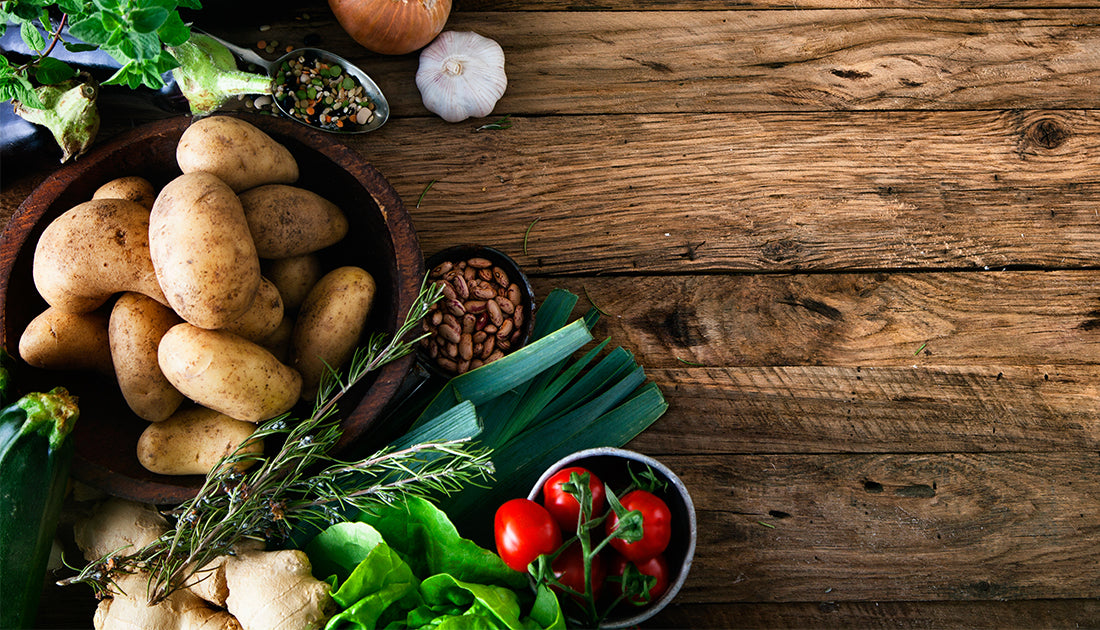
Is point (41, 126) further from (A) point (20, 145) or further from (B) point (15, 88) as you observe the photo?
(B) point (15, 88)

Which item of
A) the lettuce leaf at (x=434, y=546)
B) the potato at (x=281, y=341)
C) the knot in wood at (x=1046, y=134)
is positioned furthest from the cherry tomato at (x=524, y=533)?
the knot in wood at (x=1046, y=134)

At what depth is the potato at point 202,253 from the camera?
0.74 metres

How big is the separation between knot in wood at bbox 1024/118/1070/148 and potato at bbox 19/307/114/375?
142 centimetres

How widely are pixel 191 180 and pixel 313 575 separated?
486 millimetres

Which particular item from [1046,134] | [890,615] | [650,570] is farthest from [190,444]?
[1046,134]

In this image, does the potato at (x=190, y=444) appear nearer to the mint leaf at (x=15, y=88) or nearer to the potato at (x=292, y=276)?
the potato at (x=292, y=276)

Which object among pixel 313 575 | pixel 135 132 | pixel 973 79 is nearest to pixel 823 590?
pixel 313 575

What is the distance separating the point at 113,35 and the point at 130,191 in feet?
0.87

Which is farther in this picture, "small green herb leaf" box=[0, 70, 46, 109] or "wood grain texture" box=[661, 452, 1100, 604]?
"wood grain texture" box=[661, 452, 1100, 604]

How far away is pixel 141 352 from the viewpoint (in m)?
0.81

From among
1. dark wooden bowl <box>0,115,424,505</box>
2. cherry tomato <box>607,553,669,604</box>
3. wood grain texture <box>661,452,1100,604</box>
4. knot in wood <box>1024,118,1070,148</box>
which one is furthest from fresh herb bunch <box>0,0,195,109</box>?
knot in wood <box>1024,118,1070,148</box>

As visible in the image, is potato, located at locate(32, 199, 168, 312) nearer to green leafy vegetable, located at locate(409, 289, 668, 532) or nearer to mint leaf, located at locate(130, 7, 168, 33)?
mint leaf, located at locate(130, 7, 168, 33)

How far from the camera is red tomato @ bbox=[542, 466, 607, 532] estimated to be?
2.81 feet

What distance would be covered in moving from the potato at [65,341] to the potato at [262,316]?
0.17 m
